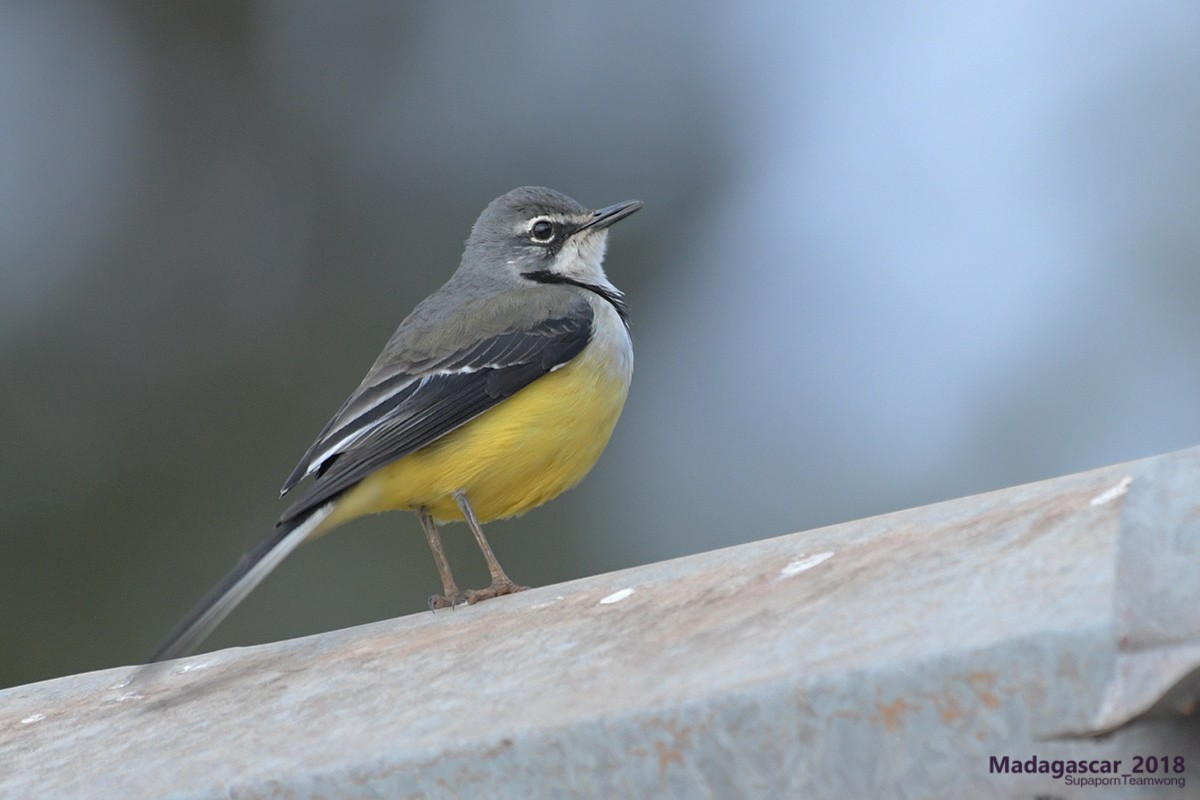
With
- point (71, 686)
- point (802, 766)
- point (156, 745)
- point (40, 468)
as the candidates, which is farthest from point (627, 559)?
point (802, 766)

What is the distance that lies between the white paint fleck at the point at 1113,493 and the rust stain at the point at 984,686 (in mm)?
431

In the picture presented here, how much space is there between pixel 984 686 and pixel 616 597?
1206 millimetres

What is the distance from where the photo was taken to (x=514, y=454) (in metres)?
4.92

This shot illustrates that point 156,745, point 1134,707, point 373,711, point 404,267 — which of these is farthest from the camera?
point 404,267

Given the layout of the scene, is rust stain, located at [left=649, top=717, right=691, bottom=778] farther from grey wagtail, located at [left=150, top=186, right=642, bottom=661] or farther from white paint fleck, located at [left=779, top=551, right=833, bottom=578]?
grey wagtail, located at [left=150, top=186, right=642, bottom=661]

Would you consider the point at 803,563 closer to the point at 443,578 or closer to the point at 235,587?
the point at 235,587

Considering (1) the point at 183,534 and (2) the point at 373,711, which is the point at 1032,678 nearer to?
(2) the point at 373,711

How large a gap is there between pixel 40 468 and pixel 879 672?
953 cm

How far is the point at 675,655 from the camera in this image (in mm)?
2238

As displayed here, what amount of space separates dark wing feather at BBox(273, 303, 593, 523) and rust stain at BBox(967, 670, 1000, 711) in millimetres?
2911

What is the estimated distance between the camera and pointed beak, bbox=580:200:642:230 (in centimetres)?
633

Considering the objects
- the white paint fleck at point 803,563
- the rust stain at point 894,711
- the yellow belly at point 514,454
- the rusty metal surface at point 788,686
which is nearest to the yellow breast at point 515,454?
the yellow belly at point 514,454

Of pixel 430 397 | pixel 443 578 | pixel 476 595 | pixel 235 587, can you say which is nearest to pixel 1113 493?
pixel 235 587

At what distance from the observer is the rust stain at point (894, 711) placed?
1760 millimetres
